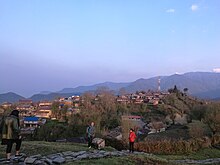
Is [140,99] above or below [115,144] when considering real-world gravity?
above

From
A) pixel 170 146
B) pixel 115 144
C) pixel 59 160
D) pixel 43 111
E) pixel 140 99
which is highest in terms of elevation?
pixel 59 160

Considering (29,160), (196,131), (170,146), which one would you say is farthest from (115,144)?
(196,131)

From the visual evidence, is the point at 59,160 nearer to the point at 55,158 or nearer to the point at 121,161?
the point at 55,158

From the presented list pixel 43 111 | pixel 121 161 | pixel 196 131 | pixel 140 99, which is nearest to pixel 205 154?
pixel 196 131

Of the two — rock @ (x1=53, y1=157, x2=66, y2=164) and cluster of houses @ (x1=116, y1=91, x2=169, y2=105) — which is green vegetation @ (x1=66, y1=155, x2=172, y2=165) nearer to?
rock @ (x1=53, y1=157, x2=66, y2=164)

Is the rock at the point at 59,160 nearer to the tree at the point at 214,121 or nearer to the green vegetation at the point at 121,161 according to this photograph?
the green vegetation at the point at 121,161

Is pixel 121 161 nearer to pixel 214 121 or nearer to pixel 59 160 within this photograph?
pixel 59 160

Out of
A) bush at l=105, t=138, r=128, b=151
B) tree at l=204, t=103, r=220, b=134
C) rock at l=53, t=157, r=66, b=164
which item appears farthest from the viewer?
tree at l=204, t=103, r=220, b=134

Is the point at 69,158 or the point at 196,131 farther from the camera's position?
the point at 196,131

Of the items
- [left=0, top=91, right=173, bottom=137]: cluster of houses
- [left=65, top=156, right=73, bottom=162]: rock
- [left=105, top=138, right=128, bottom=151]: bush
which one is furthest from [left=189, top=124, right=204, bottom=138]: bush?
[left=65, top=156, right=73, bottom=162]: rock

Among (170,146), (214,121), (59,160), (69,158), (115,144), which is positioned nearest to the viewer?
(59,160)

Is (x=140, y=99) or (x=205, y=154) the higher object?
(x=140, y=99)

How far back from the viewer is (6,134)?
10.1m

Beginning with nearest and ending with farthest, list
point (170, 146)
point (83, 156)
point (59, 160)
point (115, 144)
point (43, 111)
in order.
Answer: point (59, 160) < point (83, 156) < point (115, 144) < point (170, 146) < point (43, 111)
